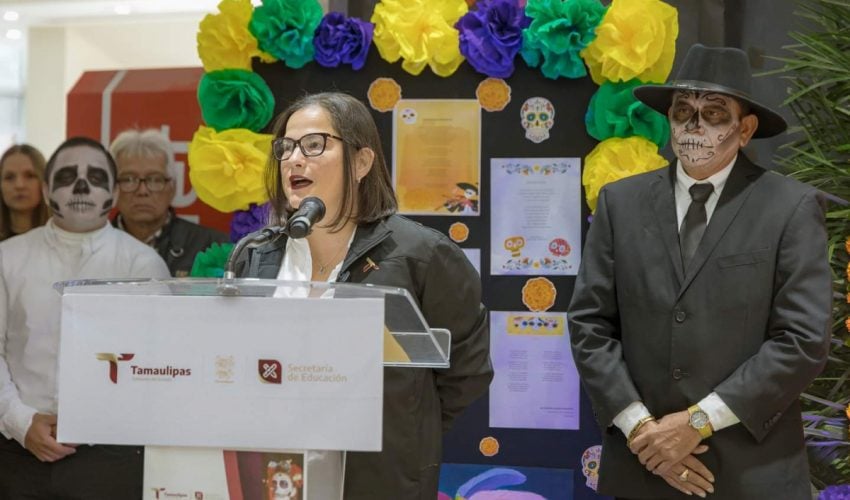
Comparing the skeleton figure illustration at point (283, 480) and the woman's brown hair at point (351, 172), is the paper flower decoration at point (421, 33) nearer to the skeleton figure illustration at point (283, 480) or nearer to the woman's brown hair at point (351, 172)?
the woman's brown hair at point (351, 172)

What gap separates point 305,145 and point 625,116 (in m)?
1.58

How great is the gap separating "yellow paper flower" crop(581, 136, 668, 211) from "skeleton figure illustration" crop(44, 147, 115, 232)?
6.53 ft

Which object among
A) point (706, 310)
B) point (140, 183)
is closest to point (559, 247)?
point (706, 310)

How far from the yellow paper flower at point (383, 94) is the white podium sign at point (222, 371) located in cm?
224

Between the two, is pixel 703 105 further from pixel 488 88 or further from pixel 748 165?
pixel 488 88

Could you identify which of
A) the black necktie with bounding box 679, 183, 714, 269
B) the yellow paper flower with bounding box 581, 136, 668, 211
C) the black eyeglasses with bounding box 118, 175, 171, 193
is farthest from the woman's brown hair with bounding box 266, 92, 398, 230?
the black eyeglasses with bounding box 118, 175, 171, 193

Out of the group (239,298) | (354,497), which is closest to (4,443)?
(354,497)

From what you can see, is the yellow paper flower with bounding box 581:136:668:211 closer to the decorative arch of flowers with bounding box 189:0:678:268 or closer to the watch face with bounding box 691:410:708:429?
the decorative arch of flowers with bounding box 189:0:678:268

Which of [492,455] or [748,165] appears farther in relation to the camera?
[492,455]

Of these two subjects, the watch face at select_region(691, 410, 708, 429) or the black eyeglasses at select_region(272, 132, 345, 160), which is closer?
the black eyeglasses at select_region(272, 132, 345, 160)

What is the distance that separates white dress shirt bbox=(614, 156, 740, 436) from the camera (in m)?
2.79

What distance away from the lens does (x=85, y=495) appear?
3.95m

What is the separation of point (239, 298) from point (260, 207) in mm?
2181

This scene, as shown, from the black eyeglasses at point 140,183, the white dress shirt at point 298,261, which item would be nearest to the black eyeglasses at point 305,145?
the white dress shirt at point 298,261
